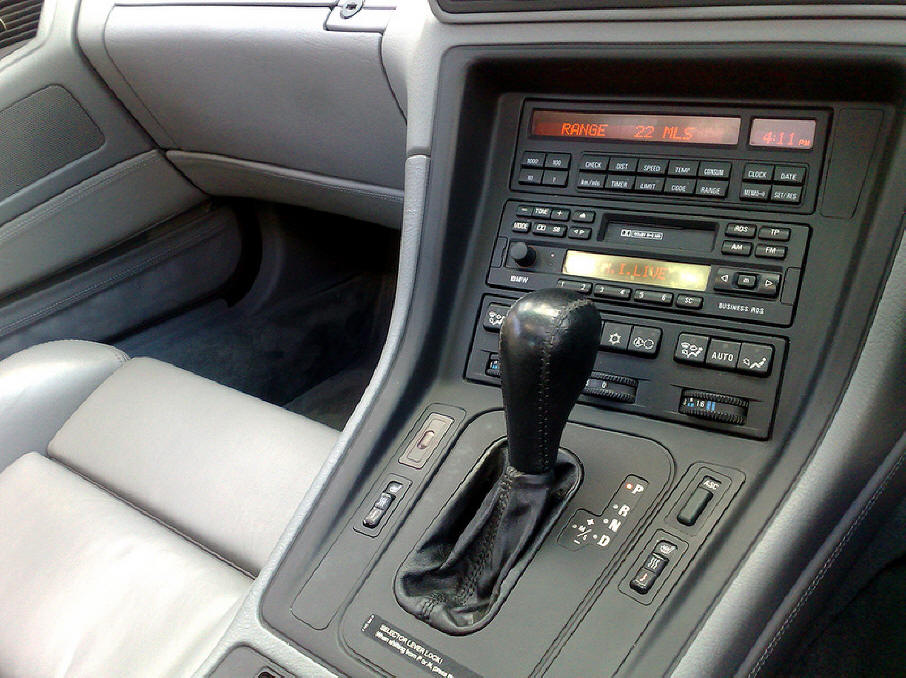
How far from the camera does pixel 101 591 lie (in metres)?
0.86

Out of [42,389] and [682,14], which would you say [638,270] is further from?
[42,389]

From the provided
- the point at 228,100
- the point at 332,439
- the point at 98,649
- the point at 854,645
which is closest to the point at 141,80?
the point at 228,100

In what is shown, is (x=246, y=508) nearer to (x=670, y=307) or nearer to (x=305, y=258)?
(x=670, y=307)

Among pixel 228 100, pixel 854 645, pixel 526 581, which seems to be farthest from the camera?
pixel 228 100

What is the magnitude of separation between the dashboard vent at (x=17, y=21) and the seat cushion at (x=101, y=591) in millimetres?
890

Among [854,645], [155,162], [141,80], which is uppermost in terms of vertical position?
[141,80]

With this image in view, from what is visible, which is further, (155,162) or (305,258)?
(305,258)

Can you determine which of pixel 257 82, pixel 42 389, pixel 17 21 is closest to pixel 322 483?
pixel 42 389

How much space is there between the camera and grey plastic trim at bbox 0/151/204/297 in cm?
153

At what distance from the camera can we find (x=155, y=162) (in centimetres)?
166

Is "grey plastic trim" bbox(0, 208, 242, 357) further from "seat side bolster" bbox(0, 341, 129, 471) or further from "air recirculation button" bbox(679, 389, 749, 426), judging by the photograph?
"air recirculation button" bbox(679, 389, 749, 426)

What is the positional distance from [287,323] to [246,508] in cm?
108

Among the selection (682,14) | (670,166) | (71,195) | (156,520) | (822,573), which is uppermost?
(682,14)

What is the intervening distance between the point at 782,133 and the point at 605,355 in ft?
0.84
